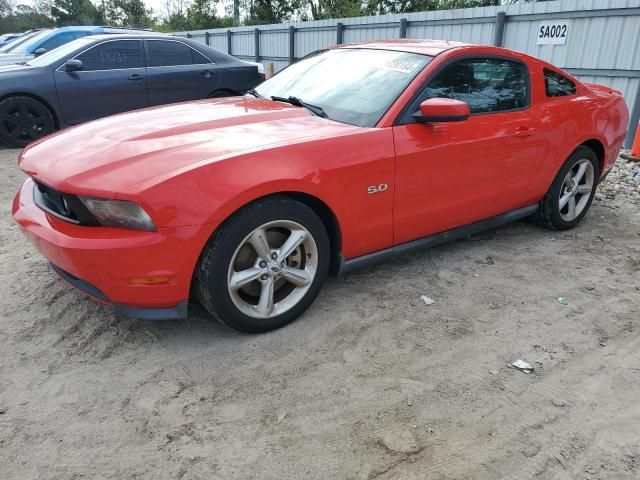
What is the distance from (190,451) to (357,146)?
5.91 ft

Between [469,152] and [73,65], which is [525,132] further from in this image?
[73,65]

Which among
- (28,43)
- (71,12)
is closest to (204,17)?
(71,12)

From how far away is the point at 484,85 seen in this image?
12.4ft

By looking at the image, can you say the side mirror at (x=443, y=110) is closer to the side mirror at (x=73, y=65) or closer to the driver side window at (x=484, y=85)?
the driver side window at (x=484, y=85)

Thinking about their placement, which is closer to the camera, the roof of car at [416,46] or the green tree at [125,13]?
the roof of car at [416,46]

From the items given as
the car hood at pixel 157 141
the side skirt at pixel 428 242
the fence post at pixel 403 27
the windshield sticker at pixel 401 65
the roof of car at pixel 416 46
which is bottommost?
the side skirt at pixel 428 242

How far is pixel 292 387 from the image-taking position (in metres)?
2.52

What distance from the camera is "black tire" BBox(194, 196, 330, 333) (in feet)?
8.54

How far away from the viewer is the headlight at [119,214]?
8.02ft

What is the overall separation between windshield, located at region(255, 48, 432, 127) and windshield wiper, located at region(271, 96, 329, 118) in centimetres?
3

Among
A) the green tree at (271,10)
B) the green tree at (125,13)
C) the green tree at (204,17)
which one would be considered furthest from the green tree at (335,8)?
the green tree at (125,13)

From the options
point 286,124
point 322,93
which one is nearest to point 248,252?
point 286,124

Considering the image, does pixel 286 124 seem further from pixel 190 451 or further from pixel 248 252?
pixel 190 451

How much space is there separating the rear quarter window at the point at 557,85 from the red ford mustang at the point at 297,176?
0.6 inches
